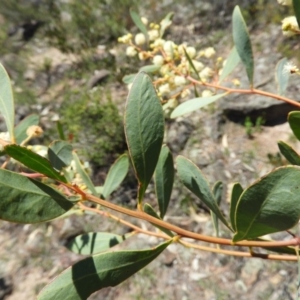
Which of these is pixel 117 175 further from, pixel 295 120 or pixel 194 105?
pixel 295 120

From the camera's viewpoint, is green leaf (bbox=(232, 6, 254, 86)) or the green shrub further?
the green shrub

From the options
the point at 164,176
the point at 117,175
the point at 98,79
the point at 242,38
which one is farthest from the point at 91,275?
the point at 98,79

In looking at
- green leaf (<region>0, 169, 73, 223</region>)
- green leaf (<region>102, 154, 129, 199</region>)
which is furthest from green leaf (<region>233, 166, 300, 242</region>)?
green leaf (<region>102, 154, 129, 199</region>)

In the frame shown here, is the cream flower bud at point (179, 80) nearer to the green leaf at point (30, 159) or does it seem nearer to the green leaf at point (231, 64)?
the green leaf at point (231, 64)

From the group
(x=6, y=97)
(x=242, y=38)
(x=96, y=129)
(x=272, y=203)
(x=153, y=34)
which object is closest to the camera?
(x=272, y=203)

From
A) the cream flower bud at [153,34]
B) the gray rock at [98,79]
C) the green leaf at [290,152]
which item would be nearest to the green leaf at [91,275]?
the green leaf at [290,152]

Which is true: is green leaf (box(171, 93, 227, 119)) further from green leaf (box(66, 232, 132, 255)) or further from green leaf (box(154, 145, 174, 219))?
green leaf (box(66, 232, 132, 255))
